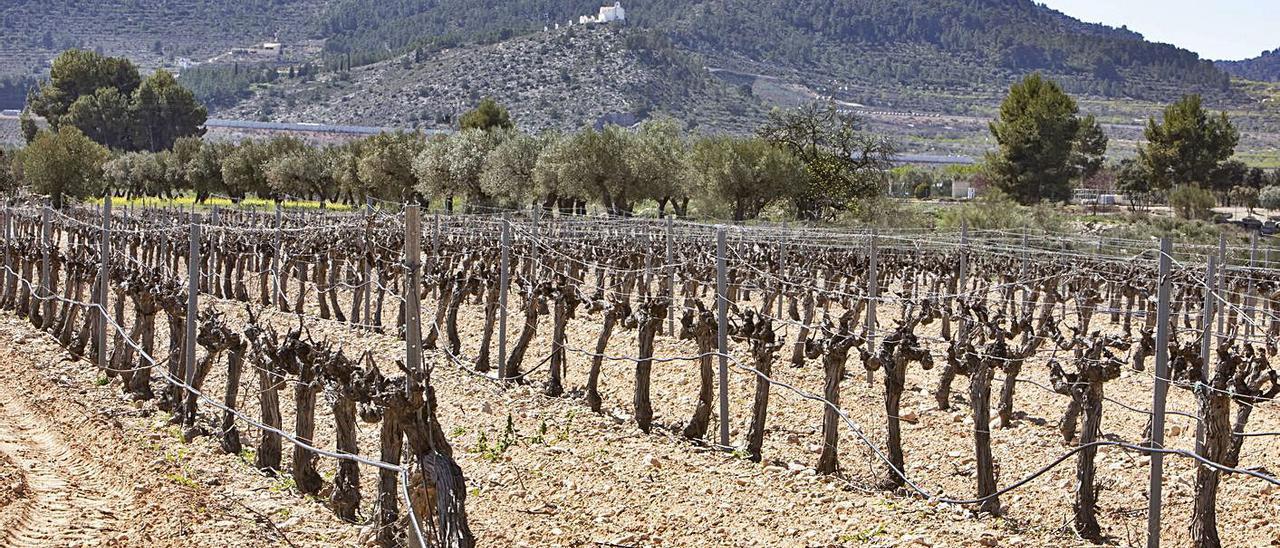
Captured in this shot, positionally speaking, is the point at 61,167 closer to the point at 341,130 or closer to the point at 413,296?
the point at 413,296

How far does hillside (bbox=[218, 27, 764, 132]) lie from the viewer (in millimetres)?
126725

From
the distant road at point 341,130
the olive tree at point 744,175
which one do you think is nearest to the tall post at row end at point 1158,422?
the olive tree at point 744,175

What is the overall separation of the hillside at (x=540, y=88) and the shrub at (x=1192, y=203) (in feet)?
247

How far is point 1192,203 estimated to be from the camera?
4888cm

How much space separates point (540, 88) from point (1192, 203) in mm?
89935

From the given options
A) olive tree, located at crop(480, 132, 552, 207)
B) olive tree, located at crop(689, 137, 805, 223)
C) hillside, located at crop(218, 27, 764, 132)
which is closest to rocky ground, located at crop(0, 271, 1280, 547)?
olive tree, located at crop(689, 137, 805, 223)

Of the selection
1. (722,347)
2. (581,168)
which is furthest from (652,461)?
(581,168)

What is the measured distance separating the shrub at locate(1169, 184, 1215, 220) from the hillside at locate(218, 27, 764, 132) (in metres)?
75.3

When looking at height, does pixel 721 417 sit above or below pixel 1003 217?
below

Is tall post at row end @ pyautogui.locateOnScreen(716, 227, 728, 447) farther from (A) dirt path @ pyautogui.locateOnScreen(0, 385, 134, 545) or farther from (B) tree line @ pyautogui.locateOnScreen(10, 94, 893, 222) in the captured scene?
(B) tree line @ pyautogui.locateOnScreen(10, 94, 893, 222)

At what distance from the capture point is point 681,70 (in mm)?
143750

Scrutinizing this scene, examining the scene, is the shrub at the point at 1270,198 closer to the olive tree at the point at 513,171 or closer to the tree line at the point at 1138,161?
the tree line at the point at 1138,161

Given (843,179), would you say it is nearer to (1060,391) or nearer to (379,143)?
(379,143)

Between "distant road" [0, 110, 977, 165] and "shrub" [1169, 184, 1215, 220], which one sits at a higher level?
"distant road" [0, 110, 977, 165]
